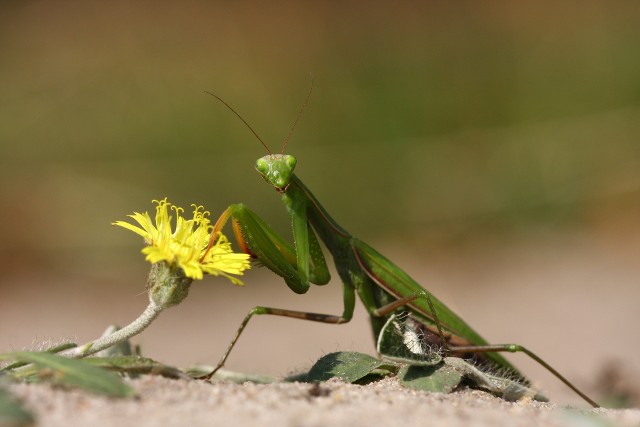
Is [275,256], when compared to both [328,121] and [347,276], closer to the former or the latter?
[347,276]

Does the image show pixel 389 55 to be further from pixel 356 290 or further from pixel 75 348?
pixel 75 348

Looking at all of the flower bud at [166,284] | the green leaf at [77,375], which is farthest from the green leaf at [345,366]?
the green leaf at [77,375]

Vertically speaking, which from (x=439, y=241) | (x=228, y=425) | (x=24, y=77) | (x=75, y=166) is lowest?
(x=228, y=425)

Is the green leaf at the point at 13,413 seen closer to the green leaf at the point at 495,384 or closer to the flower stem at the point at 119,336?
the flower stem at the point at 119,336

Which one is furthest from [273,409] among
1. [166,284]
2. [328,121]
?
[328,121]

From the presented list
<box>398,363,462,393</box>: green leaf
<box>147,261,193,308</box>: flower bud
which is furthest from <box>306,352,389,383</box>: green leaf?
<box>147,261,193,308</box>: flower bud

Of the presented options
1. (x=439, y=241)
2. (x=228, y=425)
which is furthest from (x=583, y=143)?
(x=228, y=425)

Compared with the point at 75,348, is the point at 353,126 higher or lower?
higher
